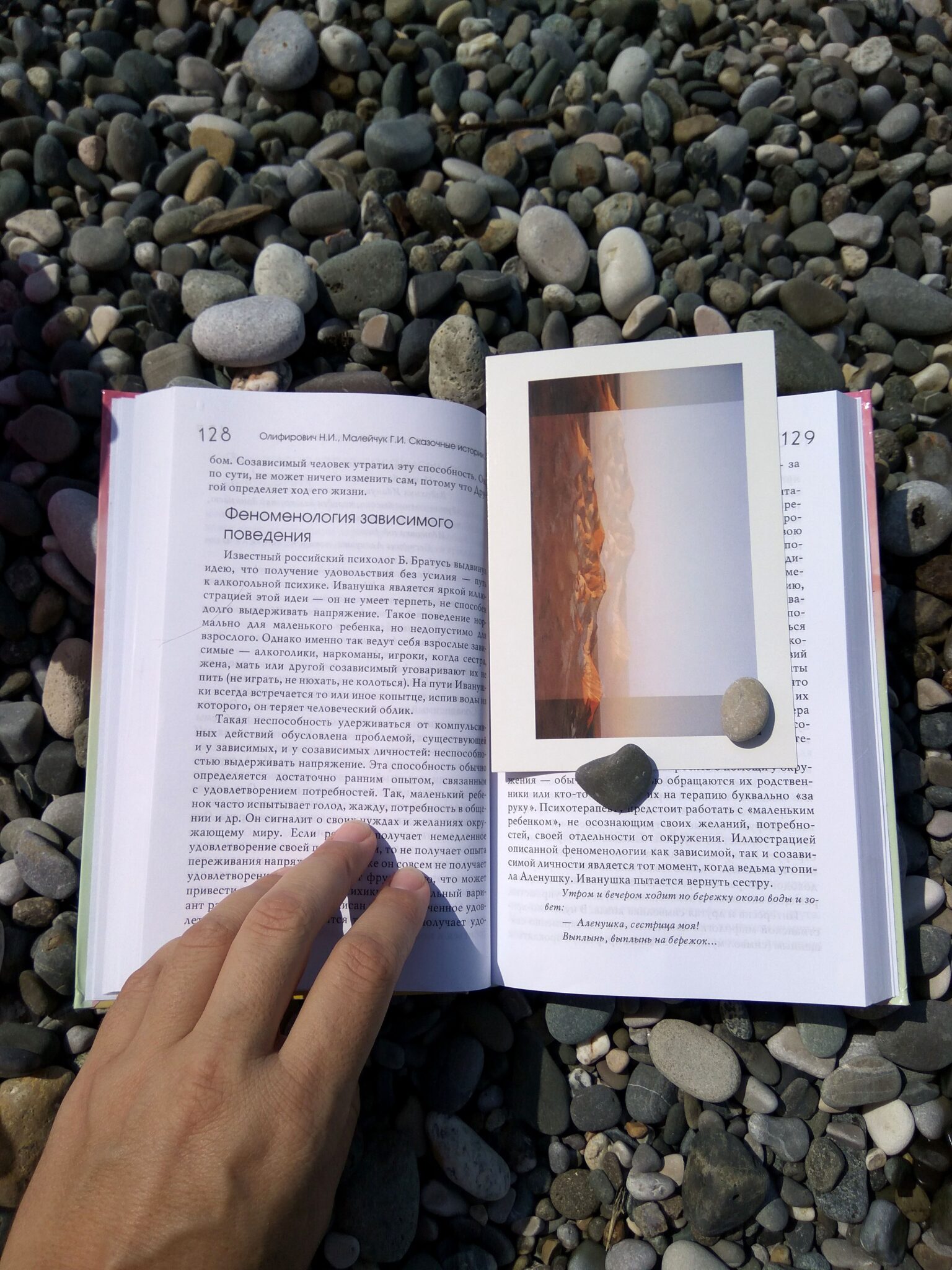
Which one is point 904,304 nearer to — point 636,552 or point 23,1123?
point 636,552

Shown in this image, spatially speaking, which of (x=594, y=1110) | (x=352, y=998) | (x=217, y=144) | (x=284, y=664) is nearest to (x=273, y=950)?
(x=352, y=998)

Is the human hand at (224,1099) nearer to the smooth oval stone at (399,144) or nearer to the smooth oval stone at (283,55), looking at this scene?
the smooth oval stone at (399,144)

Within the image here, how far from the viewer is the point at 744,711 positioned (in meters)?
0.81

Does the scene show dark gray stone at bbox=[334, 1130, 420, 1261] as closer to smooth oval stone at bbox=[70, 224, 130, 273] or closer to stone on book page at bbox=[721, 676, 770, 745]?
stone on book page at bbox=[721, 676, 770, 745]

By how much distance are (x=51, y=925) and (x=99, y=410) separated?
23.7 inches

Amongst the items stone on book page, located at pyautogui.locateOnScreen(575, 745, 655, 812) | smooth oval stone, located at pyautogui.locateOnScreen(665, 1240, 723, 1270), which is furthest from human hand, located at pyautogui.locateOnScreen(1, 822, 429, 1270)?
smooth oval stone, located at pyautogui.locateOnScreen(665, 1240, 723, 1270)

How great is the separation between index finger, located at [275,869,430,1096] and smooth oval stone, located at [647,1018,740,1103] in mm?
301

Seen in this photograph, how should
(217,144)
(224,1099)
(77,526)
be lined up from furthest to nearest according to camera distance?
1. (217,144)
2. (77,526)
3. (224,1099)

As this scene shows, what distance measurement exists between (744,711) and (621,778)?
0.15 metres

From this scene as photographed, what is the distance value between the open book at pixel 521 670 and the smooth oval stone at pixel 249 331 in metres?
0.07

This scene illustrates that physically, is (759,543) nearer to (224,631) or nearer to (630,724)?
(630,724)

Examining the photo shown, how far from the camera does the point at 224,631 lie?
0.83 m

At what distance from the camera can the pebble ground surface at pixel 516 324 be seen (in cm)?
80

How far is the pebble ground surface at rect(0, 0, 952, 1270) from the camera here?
80 centimetres
